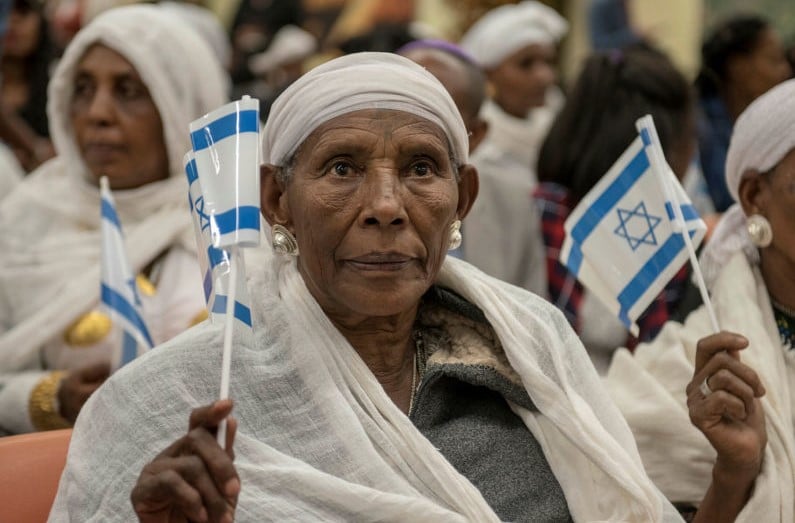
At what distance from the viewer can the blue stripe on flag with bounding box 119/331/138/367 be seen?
12.8 feet

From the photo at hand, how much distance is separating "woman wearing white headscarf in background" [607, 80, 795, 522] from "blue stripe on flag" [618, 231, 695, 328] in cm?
20

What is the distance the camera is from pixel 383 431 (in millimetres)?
2904

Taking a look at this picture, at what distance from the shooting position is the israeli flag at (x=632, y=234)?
3.45 metres

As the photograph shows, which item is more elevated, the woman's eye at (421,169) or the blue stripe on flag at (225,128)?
the blue stripe on flag at (225,128)

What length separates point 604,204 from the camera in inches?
141

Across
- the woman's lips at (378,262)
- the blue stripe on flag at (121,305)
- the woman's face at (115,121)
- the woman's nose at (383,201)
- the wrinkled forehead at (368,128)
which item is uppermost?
the wrinkled forehead at (368,128)

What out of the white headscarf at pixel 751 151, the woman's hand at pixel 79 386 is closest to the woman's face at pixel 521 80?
the white headscarf at pixel 751 151

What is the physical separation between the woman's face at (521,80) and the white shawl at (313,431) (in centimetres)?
495

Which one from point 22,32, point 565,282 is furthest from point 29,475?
point 22,32

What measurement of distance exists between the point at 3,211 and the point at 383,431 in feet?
7.58

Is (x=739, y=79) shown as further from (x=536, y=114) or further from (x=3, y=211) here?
(x=3, y=211)

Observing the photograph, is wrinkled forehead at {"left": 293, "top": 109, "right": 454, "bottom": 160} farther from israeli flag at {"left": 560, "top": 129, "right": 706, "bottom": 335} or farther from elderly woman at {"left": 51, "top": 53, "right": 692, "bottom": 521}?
israeli flag at {"left": 560, "top": 129, "right": 706, "bottom": 335}

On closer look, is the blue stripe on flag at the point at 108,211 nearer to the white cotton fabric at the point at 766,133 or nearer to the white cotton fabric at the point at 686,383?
the white cotton fabric at the point at 686,383

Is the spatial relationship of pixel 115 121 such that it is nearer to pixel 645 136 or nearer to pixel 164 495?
pixel 645 136
